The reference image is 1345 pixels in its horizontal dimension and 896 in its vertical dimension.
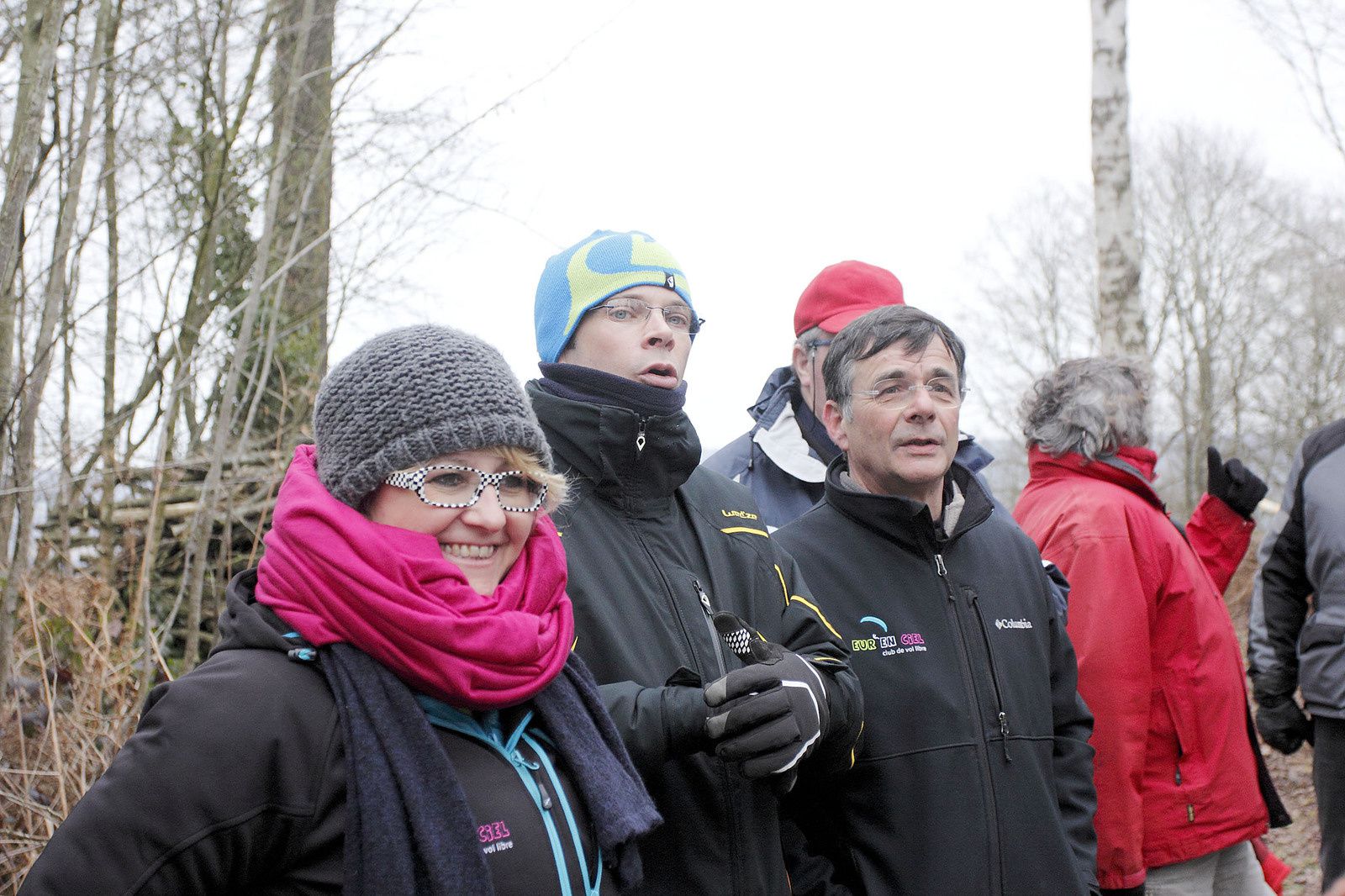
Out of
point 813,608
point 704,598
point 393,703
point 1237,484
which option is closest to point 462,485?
point 393,703

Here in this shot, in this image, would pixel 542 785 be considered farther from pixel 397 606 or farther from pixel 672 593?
pixel 672 593

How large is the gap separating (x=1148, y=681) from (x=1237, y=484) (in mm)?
1369

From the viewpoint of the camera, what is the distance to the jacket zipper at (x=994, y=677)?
2.60 m

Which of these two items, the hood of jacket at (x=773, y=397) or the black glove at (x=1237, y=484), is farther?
the black glove at (x=1237, y=484)

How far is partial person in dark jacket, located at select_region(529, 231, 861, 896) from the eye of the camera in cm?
195

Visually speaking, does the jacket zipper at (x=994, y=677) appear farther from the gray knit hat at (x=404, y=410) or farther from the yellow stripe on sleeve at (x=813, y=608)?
the gray knit hat at (x=404, y=410)

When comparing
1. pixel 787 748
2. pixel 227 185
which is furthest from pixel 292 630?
pixel 227 185

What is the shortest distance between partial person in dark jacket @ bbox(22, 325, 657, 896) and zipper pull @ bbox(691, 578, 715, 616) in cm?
39

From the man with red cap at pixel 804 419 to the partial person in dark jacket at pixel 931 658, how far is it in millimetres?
653

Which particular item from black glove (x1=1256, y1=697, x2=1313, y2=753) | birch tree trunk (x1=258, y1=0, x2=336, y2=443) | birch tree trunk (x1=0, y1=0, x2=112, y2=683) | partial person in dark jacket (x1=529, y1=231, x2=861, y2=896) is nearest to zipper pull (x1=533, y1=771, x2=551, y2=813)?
partial person in dark jacket (x1=529, y1=231, x2=861, y2=896)

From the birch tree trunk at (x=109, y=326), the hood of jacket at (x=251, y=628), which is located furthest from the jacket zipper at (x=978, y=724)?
the birch tree trunk at (x=109, y=326)

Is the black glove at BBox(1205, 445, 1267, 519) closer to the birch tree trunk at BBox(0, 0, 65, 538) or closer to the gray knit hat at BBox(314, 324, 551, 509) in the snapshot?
the gray knit hat at BBox(314, 324, 551, 509)

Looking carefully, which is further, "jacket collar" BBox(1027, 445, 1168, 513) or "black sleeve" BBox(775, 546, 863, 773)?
"jacket collar" BBox(1027, 445, 1168, 513)

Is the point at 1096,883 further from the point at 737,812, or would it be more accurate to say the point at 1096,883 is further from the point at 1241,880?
the point at 737,812
